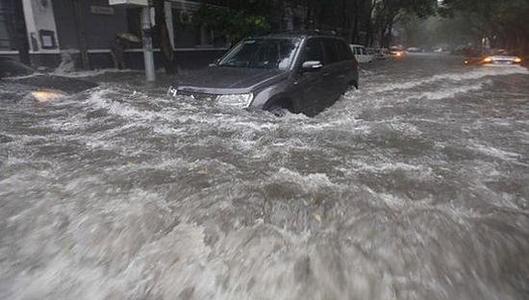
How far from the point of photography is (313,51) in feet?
26.9

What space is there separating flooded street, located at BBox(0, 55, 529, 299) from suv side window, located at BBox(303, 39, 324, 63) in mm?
1125

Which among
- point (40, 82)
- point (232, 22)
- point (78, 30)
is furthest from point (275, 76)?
point (78, 30)

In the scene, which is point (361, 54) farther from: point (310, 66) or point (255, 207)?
point (255, 207)

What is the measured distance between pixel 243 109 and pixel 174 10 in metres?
16.3

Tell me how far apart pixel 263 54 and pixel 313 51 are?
95 centimetres

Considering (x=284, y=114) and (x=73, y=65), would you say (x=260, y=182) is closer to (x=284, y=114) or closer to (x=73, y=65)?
(x=284, y=114)

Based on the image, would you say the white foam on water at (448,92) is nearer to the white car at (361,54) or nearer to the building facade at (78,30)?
the building facade at (78,30)

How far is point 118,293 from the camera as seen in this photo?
10.0ft

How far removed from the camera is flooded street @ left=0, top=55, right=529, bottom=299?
3.13 metres

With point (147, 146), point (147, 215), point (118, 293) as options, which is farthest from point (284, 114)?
point (118, 293)

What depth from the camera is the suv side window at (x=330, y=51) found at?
8.81m

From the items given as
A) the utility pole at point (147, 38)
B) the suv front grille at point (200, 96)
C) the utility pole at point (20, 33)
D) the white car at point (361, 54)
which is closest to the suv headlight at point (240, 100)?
the suv front grille at point (200, 96)

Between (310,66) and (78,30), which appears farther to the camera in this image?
(78,30)

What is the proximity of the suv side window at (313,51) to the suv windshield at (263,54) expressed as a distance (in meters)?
0.21
